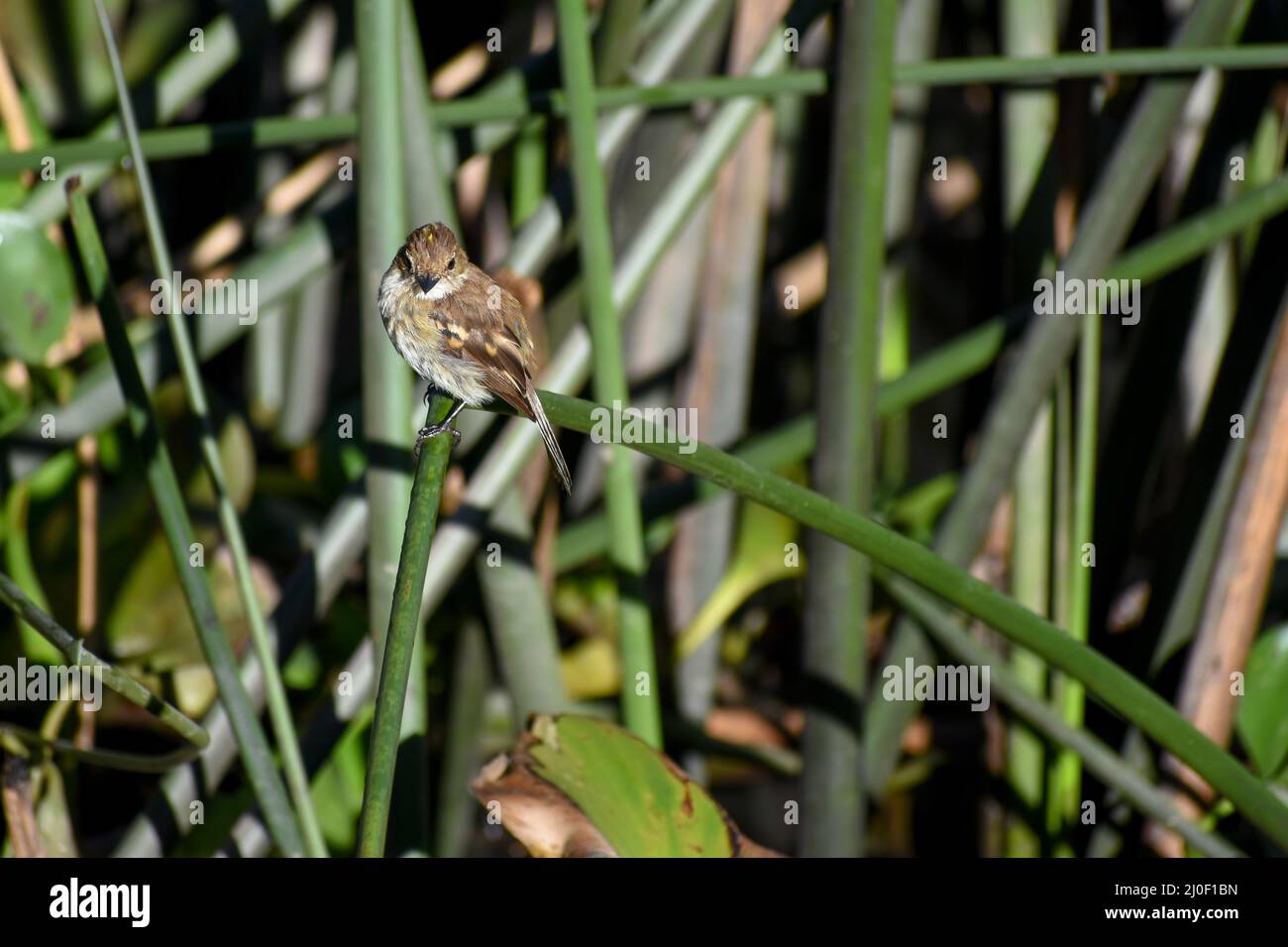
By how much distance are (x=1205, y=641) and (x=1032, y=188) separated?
29.4 inches

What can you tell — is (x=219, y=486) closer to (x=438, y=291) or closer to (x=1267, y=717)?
(x=438, y=291)

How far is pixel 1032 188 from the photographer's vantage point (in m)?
2.11

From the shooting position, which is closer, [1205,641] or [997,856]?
[1205,641]

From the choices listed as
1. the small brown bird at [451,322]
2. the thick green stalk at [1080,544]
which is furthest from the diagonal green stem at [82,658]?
the thick green stalk at [1080,544]

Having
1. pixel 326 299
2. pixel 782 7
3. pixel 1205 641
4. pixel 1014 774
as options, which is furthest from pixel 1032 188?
pixel 326 299

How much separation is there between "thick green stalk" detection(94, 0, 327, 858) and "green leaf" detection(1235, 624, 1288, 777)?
4.00 feet

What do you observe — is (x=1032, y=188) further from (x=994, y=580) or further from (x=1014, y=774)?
(x=1014, y=774)

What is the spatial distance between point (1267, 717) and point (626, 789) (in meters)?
0.98

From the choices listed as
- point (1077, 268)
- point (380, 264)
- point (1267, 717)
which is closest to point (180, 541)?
point (380, 264)

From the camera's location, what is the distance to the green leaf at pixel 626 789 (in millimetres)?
1298

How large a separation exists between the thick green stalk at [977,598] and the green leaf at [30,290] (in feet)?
2.74

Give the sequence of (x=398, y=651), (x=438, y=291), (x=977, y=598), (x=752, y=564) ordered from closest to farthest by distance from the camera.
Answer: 1. (x=398, y=651)
2. (x=977, y=598)
3. (x=438, y=291)
4. (x=752, y=564)

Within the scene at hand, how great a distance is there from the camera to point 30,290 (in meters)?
1.68

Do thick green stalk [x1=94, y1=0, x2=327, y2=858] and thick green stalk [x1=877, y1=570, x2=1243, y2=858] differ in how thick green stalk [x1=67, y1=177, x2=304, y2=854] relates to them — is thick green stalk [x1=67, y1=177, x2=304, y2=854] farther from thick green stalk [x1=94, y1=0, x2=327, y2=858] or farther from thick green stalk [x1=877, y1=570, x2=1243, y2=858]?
thick green stalk [x1=877, y1=570, x2=1243, y2=858]
